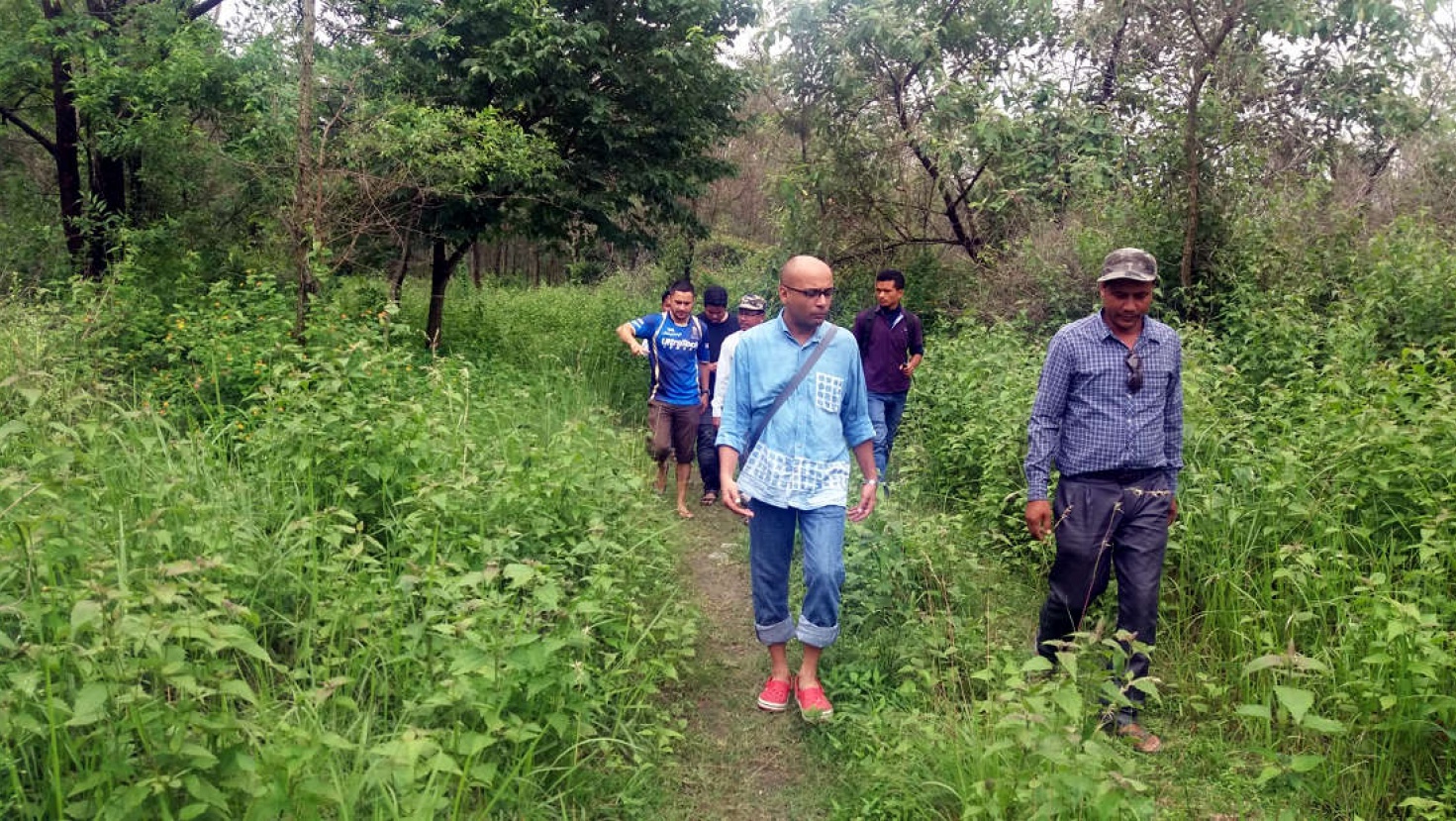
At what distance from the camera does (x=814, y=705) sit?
4047mm

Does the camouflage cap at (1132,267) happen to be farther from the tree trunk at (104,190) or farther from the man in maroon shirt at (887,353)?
A: the tree trunk at (104,190)

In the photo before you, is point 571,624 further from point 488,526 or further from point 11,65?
point 11,65

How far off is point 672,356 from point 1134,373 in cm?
407

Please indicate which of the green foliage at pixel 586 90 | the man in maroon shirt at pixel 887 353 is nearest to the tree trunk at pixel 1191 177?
the man in maroon shirt at pixel 887 353

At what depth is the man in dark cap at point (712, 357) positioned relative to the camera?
25.1 ft

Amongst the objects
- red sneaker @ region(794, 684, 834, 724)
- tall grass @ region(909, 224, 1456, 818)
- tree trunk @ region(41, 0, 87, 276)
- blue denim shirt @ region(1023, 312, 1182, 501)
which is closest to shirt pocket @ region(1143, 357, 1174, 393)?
blue denim shirt @ region(1023, 312, 1182, 501)

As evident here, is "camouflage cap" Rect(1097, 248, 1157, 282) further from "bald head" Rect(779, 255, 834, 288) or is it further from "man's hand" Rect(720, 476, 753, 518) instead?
"man's hand" Rect(720, 476, 753, 518)

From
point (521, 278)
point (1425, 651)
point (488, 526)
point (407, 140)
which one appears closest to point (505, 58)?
point (407, 140)

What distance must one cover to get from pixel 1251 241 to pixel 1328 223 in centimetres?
60

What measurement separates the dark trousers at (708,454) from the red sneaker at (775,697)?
3517mm

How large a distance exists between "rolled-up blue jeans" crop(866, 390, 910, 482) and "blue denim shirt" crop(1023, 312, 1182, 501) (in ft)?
9.16

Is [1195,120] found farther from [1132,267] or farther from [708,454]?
[1132,267]

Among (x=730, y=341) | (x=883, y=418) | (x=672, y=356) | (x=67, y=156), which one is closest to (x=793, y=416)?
(x=730, y=341)

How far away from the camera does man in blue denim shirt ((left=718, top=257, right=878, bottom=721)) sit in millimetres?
3916
